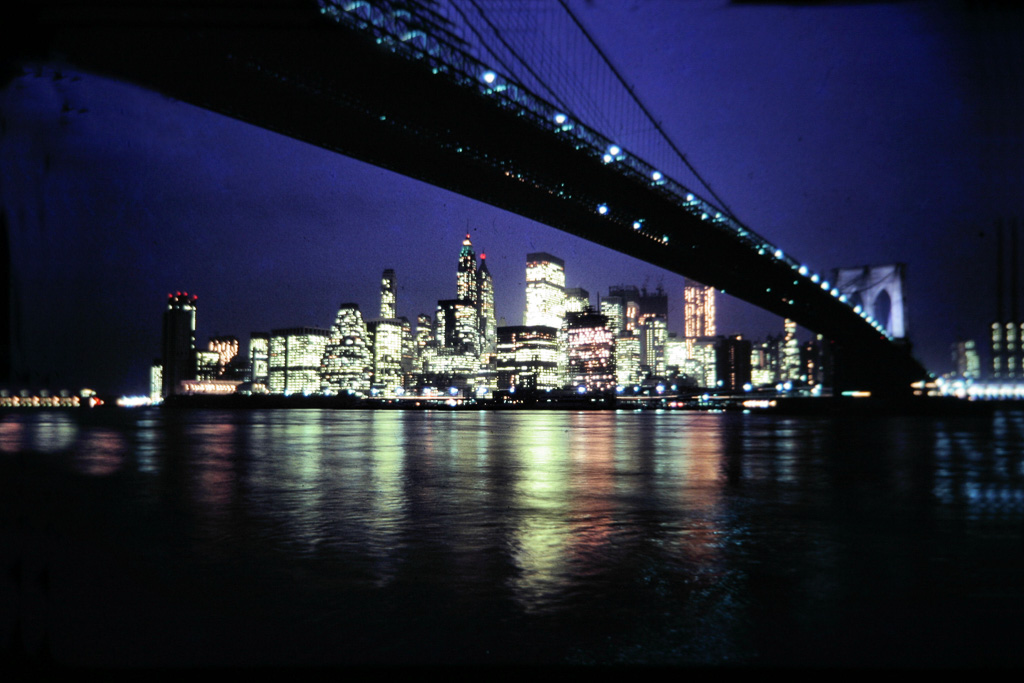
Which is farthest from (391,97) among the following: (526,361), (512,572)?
(526,361)

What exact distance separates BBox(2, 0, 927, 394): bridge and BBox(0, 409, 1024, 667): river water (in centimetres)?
436

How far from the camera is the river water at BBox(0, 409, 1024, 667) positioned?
10.9ft

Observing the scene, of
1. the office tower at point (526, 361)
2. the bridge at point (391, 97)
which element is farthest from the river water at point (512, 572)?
the office tower at point (526, 361)

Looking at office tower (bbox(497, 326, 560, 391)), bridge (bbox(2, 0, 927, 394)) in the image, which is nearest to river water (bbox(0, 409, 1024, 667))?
bridge (bbox(2, 0, 927, 394))

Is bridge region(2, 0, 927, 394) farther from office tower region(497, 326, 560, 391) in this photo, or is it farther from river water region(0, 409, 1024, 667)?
office tower region(497, 326, 560, 391)

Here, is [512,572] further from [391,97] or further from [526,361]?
[526,361]

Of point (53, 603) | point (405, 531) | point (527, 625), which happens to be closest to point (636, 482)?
point (405, 531)

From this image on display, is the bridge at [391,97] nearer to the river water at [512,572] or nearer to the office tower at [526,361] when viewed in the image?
the river water at [512,572]

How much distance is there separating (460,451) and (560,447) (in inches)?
99.7

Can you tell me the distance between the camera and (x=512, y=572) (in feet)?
14.8

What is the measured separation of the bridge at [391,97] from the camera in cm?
1210

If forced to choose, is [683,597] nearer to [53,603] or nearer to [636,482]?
[53,603]

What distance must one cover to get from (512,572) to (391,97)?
22.0 meters

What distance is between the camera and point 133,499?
7738mm
